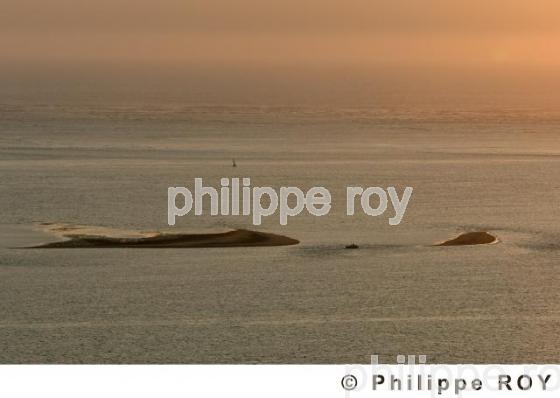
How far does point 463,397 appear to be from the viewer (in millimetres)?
15656

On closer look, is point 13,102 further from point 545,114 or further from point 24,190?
point 24,190

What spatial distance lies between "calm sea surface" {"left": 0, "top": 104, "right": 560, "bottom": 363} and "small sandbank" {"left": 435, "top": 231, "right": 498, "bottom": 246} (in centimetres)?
38

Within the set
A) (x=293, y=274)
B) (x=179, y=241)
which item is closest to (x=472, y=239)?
(x=293, y=274)

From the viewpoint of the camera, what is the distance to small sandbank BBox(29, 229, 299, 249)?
2681 centimetres

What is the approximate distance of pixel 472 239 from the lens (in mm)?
28344

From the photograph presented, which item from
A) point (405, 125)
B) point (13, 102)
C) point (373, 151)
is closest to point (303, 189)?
point (373, 151)

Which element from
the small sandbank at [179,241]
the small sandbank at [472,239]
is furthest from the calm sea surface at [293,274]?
the small sandbank at [179,241]

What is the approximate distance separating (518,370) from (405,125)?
62.1m

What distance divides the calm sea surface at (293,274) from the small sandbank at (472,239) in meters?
0.38

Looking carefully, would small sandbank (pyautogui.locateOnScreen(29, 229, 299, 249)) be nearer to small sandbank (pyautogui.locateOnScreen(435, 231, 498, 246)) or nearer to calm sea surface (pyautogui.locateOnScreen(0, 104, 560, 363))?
calm sea surface (pyautogui.locateOnScreen(0, 104, 560, 363))

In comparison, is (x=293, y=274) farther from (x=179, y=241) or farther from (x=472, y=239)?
(x=472, y=239)

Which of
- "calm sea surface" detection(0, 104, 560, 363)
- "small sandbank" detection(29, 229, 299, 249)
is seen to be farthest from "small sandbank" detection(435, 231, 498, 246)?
"small sandbank" detection(29, 229, 299, 249)

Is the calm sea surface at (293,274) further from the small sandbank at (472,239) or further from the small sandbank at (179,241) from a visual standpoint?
the small sandbank at (179,241)

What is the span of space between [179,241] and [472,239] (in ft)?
24.1
